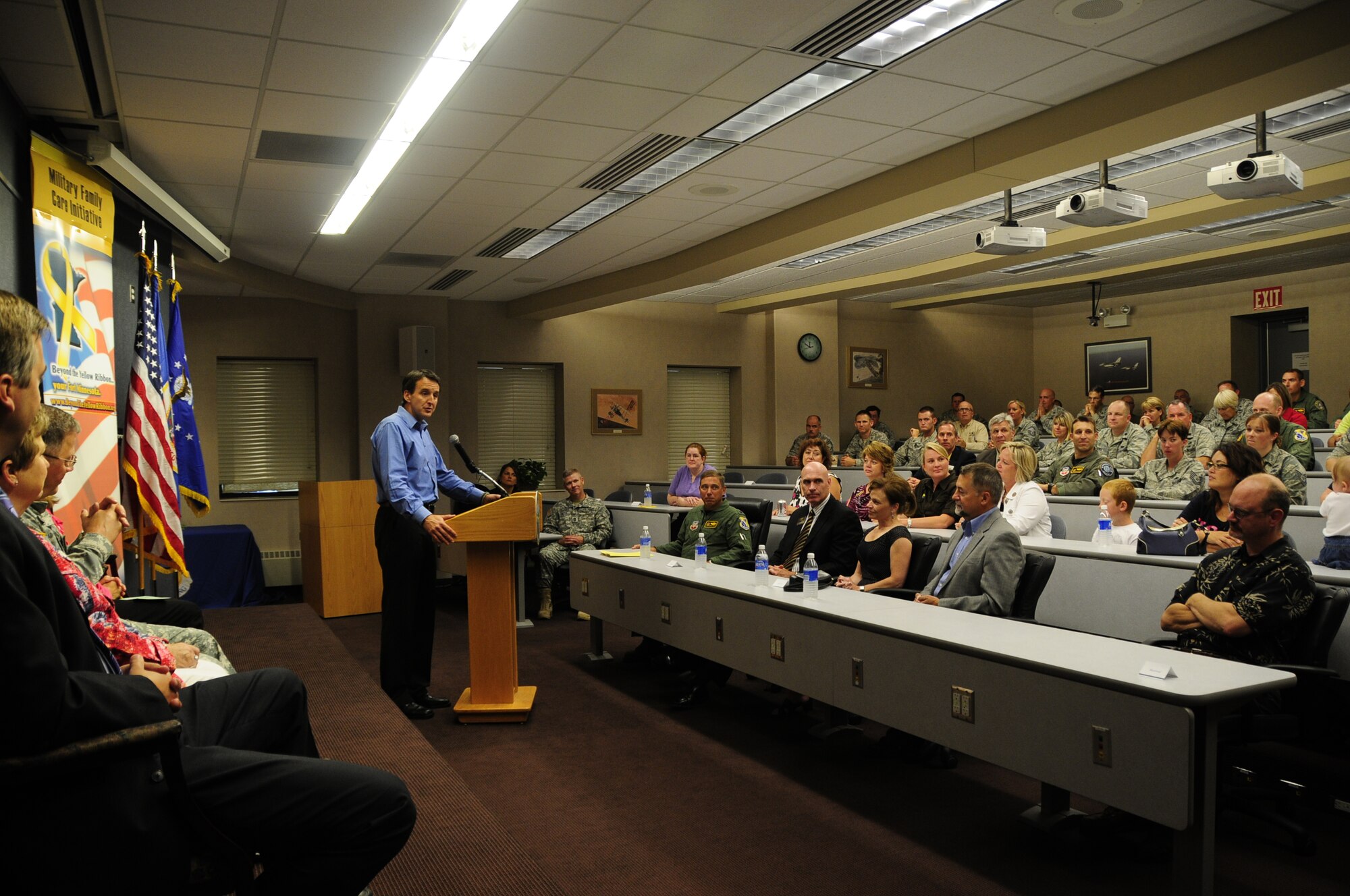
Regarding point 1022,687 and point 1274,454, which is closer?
point 1022,687

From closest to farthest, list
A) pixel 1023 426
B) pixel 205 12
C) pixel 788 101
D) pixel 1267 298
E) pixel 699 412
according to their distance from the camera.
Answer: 1. pixel 205 12
2. pixel 788 101
3. pixel 1023 426
4. pixel 1267 298
5. pixel 699 412

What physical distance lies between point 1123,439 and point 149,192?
282 inches

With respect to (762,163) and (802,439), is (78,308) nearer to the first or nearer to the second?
(762,163)

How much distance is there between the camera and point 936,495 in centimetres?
636

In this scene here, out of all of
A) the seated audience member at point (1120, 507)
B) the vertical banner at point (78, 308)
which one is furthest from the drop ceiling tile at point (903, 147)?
the vertical banner at point (78, 308)

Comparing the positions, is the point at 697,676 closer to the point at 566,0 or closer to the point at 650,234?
the point at 566,0

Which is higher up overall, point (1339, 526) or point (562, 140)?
point (562, 140)

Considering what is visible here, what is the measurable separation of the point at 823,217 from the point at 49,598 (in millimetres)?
5263

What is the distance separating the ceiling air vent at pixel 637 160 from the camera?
4.86 m

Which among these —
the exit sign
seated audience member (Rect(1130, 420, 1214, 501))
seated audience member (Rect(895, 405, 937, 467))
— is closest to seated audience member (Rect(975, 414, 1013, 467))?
seated audience member (Rect(1130, 420, 1214, 501))

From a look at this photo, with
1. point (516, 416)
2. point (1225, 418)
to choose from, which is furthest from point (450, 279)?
point (1225, 418)

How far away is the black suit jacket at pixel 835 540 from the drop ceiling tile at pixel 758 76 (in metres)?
2.10

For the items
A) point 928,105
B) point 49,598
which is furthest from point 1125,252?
point 49,598

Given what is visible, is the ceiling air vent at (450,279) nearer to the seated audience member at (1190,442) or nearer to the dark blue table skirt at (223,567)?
the dark blue table skirt at (223,567)
